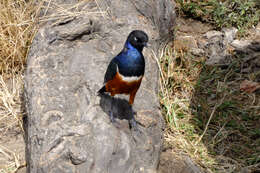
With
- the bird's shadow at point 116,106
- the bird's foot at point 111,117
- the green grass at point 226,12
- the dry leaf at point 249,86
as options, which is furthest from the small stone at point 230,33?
the bird's foot at point 111,117

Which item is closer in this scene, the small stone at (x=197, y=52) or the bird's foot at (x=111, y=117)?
the bird's foot at (x=111, y=117)

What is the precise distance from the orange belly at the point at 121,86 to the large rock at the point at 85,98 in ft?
0.65

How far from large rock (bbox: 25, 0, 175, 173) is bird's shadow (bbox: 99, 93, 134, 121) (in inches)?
0.4

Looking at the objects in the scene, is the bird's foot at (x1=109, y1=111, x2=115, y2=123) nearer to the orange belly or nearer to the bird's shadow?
the bird's shadow

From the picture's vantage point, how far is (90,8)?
12.6 ft

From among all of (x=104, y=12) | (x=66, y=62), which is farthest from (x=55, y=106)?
(x=104, y=12)

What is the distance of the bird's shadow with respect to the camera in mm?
3094

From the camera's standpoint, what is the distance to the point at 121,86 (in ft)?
9.59

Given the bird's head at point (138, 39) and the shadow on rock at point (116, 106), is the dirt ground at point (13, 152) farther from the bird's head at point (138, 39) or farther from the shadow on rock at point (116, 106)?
the bird's head at point (138, 39)

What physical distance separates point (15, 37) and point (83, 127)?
6.72 feet

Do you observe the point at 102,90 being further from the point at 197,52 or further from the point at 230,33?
the point at 230,33

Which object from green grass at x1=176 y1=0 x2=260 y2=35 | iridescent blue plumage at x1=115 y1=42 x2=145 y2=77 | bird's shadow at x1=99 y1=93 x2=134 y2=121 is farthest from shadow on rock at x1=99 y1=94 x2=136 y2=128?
green grass at x1=176 y1=0 x2=260 y2=35

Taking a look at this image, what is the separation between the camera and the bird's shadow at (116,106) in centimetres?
309

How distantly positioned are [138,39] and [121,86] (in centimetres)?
43
